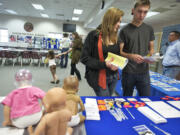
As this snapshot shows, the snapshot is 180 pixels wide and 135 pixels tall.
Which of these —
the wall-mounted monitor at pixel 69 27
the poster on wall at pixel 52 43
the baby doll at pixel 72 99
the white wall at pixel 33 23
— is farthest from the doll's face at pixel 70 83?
the white wall at pixel 33 23

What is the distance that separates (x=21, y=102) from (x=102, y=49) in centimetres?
83

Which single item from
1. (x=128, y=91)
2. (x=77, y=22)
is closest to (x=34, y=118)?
(x=128, y=91)

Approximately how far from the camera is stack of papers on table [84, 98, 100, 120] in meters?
1.03

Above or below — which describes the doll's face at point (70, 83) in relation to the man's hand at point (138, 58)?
below

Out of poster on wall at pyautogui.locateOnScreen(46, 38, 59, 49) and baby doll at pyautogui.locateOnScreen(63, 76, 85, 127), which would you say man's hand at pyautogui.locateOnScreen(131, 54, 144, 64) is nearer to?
baby doll at pyautogui.locateOnScreen(63, 76, 85, 127)

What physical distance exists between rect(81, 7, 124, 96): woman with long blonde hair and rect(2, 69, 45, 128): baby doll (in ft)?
1.97

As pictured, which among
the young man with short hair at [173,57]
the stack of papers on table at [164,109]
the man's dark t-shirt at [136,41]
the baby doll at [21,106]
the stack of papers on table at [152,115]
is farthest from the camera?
the young man with short hair at [173,57]

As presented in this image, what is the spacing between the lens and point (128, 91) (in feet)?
5.52

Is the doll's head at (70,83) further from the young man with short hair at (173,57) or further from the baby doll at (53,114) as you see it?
the young man with short hair at (173,57)

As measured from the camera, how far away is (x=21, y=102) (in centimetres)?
88

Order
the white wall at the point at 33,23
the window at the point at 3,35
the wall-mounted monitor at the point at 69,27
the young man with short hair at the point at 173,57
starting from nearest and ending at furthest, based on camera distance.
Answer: the young man with short hair at the point at 173,57 < the window at the point at 3,35 < the white wall at the point at 33,23 < the wall-mounted monitor at the point at 69,27

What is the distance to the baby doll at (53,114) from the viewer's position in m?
0.63

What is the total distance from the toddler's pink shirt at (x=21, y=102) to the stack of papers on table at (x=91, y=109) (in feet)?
1.41

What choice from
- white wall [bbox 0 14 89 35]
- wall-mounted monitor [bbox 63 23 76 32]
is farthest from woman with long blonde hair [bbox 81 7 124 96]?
white wall [bbox 0 14 89 35]
